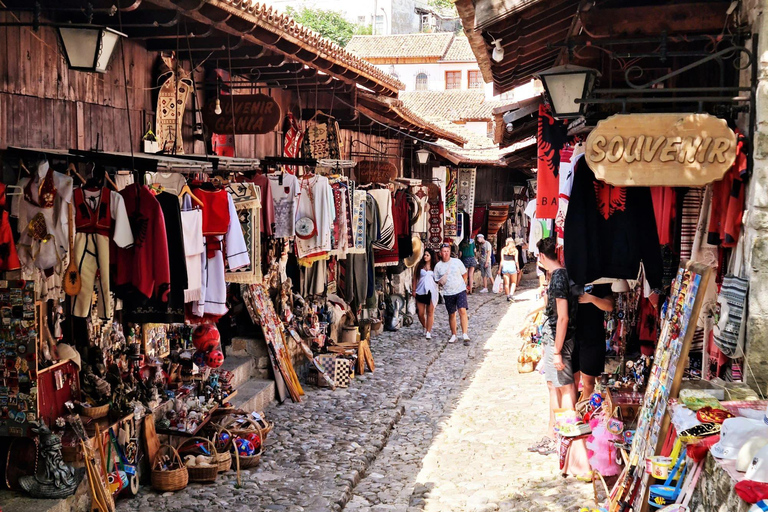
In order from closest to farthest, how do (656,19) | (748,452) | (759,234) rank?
(748,452)
(759,234)
(656,19)

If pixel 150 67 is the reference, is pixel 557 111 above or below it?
below

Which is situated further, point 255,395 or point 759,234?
point 255,395

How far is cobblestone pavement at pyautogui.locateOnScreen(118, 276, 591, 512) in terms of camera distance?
8.01 meters

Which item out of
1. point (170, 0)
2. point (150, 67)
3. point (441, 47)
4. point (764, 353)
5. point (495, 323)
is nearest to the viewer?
point (764, 353)

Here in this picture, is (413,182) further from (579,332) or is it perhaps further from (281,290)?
(579,332)

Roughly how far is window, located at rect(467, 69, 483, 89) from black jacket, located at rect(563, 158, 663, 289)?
5066 centimetres

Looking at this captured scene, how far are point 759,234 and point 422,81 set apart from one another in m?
53.6

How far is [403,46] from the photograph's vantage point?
5694 centimetres

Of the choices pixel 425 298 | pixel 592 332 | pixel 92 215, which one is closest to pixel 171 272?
pixel 92 215

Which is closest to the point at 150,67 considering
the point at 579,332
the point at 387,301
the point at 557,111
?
the point at 557,111

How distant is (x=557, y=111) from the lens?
6.92m

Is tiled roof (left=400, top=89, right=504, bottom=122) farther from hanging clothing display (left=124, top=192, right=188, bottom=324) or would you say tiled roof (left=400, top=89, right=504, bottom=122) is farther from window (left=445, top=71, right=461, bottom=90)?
hanging clothing display (left=124, top=192, right=188, bottom=324)

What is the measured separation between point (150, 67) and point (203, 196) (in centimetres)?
195

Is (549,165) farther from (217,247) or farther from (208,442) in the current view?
(208,442)
